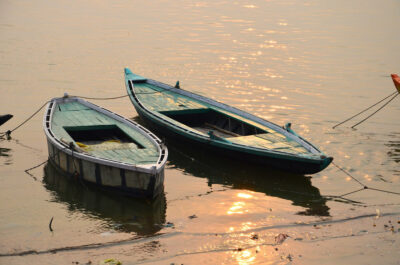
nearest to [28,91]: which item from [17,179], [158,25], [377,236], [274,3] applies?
[17,179]

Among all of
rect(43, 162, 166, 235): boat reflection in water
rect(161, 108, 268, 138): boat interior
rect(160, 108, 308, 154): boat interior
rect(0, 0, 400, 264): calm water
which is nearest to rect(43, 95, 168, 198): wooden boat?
rect(43, 162, 166, 235): boat reflection in water

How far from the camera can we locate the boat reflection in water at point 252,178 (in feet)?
44.7

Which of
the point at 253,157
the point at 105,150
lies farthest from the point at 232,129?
the point at 105,150

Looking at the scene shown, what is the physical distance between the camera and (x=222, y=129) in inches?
666

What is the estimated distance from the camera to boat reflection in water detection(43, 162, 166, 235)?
39.1ft

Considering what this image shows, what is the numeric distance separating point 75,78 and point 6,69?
3120mm

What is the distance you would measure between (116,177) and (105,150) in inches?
40.4

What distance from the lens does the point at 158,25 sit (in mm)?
38094

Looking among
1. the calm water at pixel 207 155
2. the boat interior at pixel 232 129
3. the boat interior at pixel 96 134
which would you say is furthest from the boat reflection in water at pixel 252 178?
the boat interior at pixel 96 134

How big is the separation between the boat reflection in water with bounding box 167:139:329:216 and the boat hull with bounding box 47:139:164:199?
6.50ft

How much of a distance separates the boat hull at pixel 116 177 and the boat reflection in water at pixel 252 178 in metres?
1.98

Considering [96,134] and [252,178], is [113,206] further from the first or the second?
[252,178]

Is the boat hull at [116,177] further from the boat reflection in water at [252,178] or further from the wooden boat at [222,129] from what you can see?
the wooden boat at [222,129]

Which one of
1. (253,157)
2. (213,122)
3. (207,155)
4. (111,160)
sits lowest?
(207,155)
